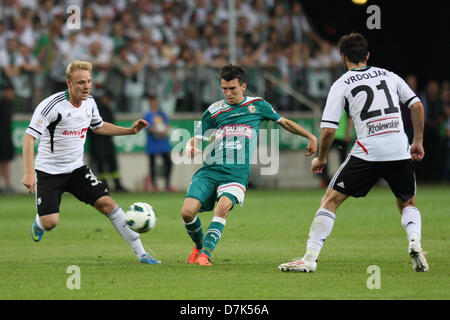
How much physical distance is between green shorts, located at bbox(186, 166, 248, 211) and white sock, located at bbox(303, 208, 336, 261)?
1014mm

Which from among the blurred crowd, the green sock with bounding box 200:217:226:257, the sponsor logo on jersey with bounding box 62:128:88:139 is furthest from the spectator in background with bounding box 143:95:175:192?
the green sock with bounding box 200:217:226:257

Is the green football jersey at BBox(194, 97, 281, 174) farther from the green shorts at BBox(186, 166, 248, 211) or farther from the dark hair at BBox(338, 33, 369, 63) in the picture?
the dark hair at BBox(338, 33, 369, 63)

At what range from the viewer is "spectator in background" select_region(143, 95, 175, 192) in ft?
69.6

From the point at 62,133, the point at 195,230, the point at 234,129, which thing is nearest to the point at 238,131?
the point at 234,129

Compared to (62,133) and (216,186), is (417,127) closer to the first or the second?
(216,186)

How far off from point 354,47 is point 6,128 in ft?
45.2

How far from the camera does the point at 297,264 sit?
26.5 feet

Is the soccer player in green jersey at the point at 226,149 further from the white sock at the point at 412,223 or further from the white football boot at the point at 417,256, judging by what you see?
the white football boot at the point at 417,256

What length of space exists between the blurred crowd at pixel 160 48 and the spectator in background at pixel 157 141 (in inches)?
26.5

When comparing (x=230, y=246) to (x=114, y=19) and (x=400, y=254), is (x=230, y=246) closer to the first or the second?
(x=400, y=254)

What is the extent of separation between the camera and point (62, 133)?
30.1ft

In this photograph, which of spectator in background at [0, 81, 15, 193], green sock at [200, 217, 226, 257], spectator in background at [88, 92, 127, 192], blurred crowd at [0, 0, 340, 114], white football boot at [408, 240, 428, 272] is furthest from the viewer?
spectator in background at [88, 92, 127, 192]

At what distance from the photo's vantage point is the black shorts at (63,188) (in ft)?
29.9
